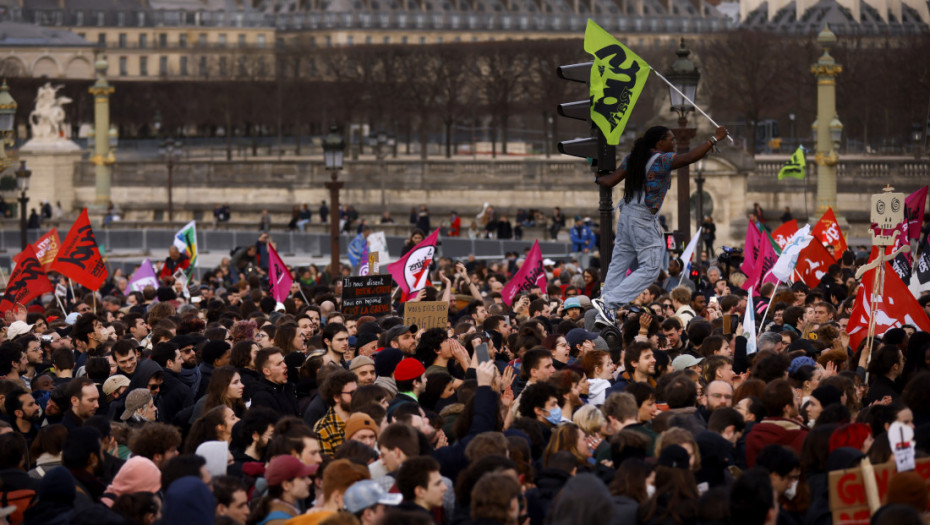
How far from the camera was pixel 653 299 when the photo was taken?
41.1ft

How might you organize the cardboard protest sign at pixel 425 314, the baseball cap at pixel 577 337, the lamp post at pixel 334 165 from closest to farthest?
the baseball cap at pixel 577 337 < the cardboard protest sign at pixel 425 314 < the lamp post at pixel 334 165

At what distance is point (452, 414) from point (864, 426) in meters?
2.10

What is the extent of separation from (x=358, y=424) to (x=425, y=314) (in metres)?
3.87

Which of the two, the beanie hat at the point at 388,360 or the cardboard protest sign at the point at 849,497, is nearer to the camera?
the cardboard protest sign at the point at 849,497

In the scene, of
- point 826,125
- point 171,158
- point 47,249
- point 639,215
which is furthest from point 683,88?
point 171,158

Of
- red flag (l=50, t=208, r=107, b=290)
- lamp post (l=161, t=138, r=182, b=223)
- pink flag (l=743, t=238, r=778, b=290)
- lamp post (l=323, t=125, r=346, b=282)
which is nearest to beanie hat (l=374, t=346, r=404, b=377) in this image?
pink flag (l=743, t=238, r=778, b=290)

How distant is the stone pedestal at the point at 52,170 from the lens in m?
54.6

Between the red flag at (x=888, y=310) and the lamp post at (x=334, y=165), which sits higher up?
the lamp post at (x=334, y=165)

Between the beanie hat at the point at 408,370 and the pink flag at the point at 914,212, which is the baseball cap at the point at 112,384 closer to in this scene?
the beanie hat at the point at 408,370

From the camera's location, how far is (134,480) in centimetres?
673

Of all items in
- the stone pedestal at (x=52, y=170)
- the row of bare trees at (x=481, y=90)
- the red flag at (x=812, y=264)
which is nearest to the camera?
the red flag at (x=812, y=264)

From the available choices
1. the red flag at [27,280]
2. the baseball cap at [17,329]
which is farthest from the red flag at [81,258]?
the baseball cap at [17,329]

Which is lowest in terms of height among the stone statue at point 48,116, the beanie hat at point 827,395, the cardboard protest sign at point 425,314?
the beanie hat at point 827,395

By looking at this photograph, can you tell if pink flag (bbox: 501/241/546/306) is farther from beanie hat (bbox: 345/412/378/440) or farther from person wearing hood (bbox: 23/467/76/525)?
person wearing hood (bbox: 23/467/76/525)
